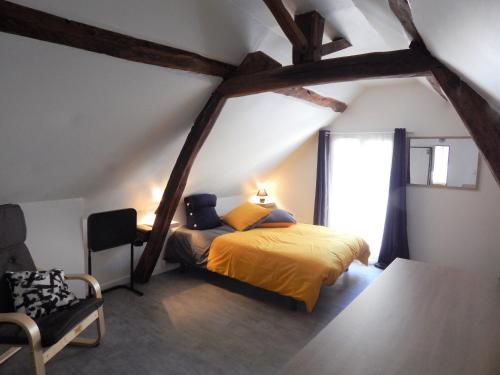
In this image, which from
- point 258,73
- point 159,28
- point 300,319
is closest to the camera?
point 159,28

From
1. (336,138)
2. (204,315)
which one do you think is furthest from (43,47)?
(336,138)

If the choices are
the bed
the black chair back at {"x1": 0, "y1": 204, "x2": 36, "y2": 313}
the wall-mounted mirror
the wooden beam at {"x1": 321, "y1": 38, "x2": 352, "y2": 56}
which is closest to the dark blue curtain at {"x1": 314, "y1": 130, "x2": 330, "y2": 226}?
the bed

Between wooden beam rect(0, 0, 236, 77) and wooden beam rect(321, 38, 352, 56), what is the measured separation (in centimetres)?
103

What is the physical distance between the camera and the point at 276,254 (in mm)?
3264

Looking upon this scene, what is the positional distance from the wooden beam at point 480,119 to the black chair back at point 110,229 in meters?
3.00

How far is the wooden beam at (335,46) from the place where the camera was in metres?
2.93

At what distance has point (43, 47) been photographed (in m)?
1.86

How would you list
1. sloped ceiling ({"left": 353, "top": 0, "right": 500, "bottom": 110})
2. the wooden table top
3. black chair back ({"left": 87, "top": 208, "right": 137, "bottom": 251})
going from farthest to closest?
black chair back ({"left": 87, "top": 208, "right": 137, "bottom": 251})
the wooden table top
sloped ceiling ({"left": 353, "top": 0, "right": 500, "bottom": 110})

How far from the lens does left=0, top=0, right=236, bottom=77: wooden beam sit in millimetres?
1676

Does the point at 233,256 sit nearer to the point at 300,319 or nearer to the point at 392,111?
the point at 300,319

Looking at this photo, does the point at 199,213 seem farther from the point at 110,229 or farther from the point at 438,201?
the point at 438,201

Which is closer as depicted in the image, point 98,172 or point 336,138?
point 98,172

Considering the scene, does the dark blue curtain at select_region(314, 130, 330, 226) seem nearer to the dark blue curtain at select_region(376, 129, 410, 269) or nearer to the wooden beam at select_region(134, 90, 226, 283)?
the dark blue curtain at select_region(376, 129, 410, 269)

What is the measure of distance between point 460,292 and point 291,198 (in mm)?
3779
